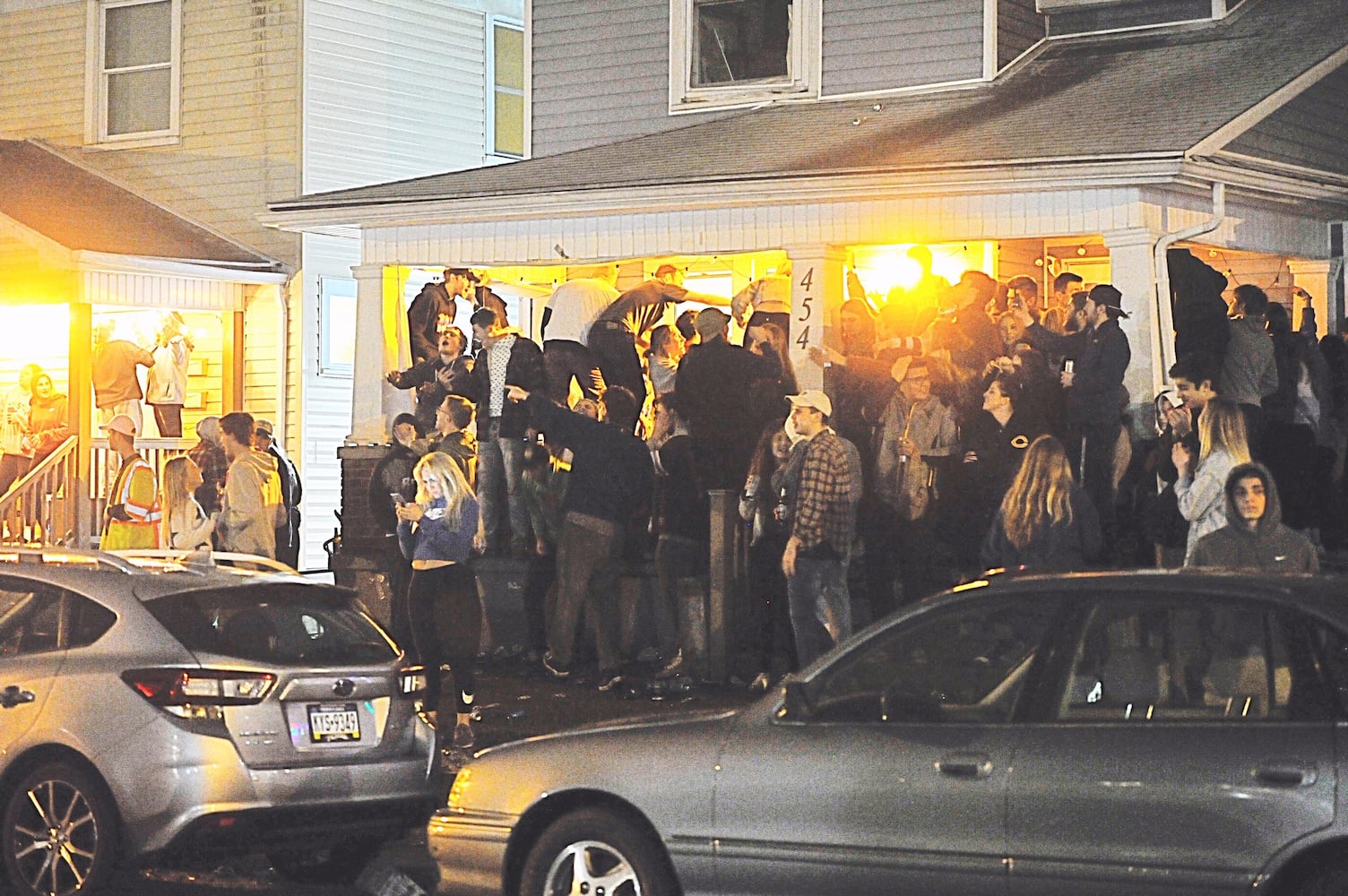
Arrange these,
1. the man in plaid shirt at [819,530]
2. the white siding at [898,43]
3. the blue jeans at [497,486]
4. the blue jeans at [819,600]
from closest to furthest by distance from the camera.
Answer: the man in plaid shirt at [819,530], the blue jeans at [819,600], the blue jeans at [497,486], the white siding at [898,43]

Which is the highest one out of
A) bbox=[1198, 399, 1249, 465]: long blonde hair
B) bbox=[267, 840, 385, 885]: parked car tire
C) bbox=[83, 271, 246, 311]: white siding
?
bbox=[83, 271, 246, 311]: white siding

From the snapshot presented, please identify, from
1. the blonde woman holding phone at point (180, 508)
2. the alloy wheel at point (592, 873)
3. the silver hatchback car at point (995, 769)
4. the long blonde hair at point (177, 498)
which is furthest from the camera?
the long blonde hair at point (177, 498)

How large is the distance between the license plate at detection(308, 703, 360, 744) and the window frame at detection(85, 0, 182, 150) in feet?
53.5

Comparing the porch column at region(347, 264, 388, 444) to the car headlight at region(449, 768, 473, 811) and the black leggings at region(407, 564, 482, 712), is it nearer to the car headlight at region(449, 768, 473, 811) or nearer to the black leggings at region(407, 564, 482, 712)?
the black leggings at region(407, 564, 482, 712)

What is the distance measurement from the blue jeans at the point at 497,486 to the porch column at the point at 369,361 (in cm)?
258

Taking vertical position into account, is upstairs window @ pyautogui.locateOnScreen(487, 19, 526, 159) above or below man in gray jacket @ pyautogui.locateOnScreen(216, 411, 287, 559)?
above

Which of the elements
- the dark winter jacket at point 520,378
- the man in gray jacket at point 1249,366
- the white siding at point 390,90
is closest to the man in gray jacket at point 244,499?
the dark winter jacket at point 520,378

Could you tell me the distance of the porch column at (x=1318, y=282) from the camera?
1683cm

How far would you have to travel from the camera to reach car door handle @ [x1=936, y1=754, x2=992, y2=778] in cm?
652

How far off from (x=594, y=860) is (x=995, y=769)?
1.56 m

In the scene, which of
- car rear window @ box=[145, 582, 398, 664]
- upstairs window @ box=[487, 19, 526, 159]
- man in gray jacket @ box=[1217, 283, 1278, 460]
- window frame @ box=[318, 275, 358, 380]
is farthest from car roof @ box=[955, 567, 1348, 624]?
upstairs window @ box=[487, 19, 526, 159]

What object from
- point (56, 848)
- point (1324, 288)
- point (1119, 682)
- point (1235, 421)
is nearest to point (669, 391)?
point (1235, 421)

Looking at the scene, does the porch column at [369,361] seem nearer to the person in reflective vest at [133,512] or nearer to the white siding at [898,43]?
the person in reflective vest at [133,512]

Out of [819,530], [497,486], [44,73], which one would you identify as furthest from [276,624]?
[44,73]
